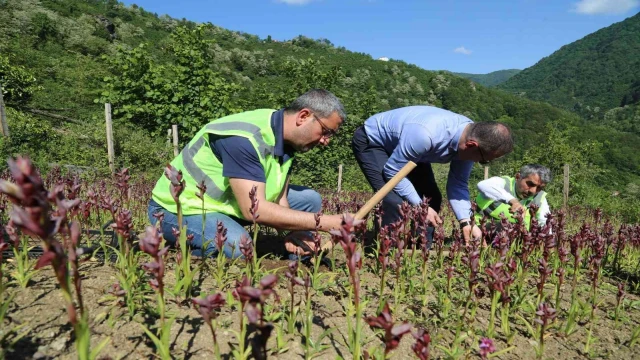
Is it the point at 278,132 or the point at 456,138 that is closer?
the point at 278,132

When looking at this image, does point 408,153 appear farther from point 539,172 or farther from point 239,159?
point 539,172

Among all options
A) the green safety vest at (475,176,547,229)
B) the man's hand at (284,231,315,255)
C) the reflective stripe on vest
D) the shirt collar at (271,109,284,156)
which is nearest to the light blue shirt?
the green safety vest at (475,176,547,229)

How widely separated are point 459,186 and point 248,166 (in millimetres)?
3328

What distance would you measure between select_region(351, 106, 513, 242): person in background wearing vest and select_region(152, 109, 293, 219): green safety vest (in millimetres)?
1641

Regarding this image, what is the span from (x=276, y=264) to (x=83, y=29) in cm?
5191

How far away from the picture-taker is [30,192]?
1.06 metres

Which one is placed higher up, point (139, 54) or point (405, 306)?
point (139, 54)

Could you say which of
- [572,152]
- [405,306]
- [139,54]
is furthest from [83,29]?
[405,306]

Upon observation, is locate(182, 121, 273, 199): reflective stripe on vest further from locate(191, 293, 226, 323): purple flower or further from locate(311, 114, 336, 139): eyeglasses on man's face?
locate(191, 293, 226, 323): purple flower

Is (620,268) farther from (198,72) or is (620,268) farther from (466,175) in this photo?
(198,72)

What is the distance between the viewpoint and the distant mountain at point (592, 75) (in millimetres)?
114669

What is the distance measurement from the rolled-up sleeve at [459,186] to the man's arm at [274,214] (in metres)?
2.68

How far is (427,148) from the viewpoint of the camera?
15.0 feet

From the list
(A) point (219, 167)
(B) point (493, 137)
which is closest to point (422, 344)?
(A) point (219, 167)
